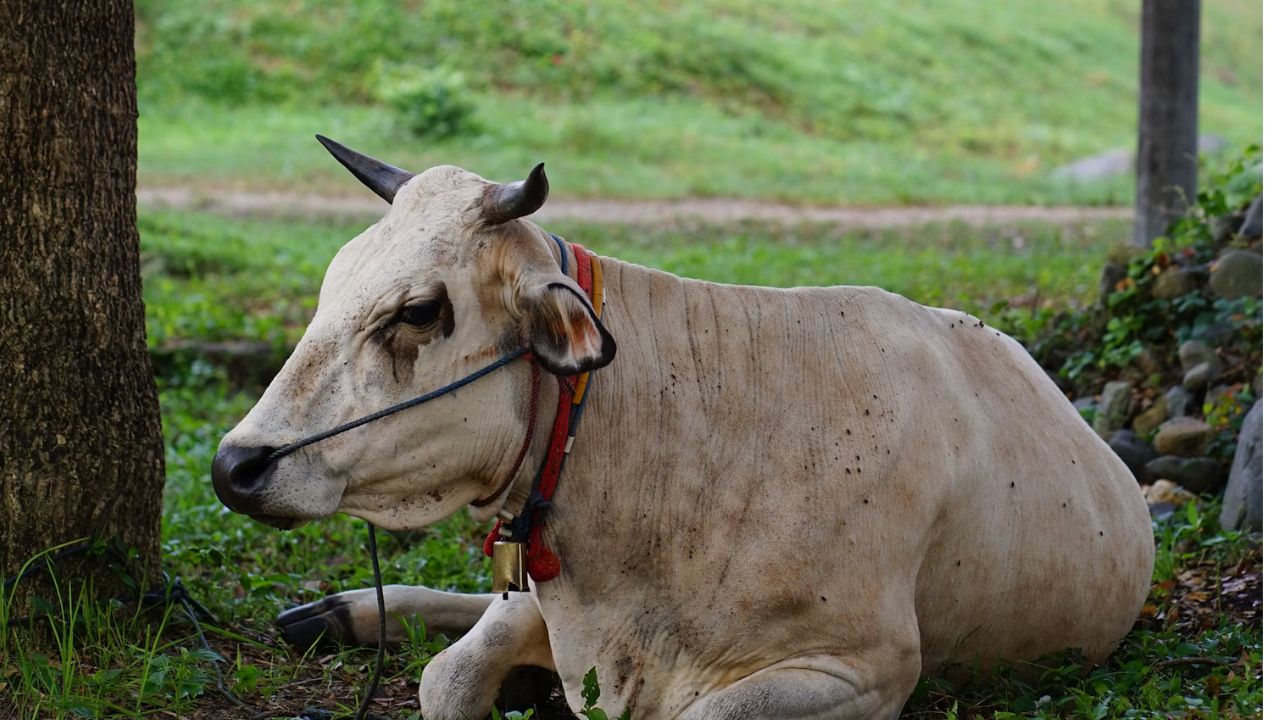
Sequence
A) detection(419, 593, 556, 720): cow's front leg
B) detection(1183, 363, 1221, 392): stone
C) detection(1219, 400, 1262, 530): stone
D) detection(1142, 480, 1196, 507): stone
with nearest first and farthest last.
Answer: detection(419, 593, 556, 720): cow's front leg → detection(1219, 400, 1262, 530): stone → detection(1142, 480, 1196, 507): stone → detection(1183, 363, 1221, 392): stone

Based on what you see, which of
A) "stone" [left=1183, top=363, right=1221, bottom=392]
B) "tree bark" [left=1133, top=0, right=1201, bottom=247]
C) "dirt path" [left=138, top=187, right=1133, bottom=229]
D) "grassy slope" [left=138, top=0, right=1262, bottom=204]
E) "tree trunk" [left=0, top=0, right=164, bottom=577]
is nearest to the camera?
"tree trunk" [left=0, top=0, right=164, bottom=577]

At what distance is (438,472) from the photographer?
10.3 ft

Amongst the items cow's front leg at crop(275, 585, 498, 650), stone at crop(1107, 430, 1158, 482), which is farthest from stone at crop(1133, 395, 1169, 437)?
cow's front leg at crop(275, 585, 498, 650)

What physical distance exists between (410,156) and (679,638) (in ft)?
48.4

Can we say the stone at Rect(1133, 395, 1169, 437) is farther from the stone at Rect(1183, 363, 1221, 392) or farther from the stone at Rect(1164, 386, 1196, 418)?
the stone at Rect(1183, 363, 1221, 392)

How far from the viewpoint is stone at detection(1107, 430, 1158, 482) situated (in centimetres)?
597

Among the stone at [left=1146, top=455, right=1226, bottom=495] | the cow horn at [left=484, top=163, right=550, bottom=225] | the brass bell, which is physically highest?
the cow horn at [left=484, top=163, right=550, bottom=225]

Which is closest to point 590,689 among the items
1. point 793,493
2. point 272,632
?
point 793,493

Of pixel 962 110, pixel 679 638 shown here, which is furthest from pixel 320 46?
pixel 679 638

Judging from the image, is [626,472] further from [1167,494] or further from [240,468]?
[1167,494]

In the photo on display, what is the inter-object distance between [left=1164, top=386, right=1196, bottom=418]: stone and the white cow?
8.57ft

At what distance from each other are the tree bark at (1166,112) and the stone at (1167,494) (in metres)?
2.91

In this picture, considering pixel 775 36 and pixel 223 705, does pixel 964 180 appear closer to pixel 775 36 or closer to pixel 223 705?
pixel 775 36

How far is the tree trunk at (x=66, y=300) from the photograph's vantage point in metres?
3.86
